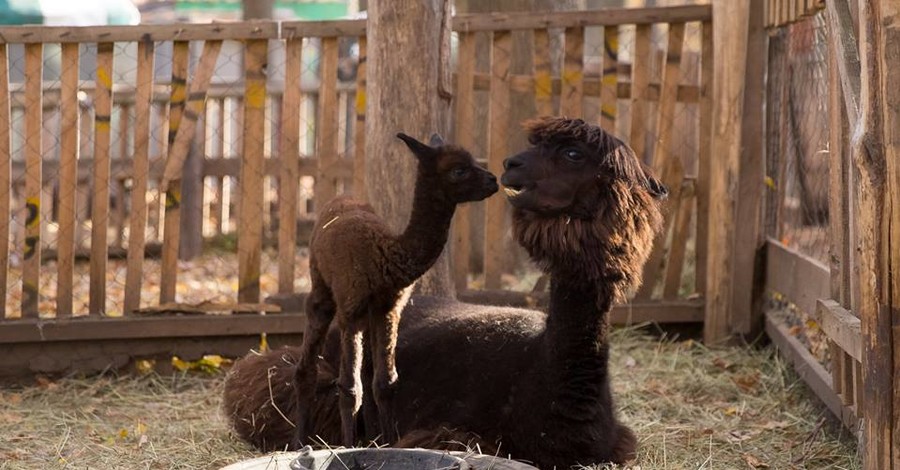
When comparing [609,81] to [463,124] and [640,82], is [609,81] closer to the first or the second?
[640,82]

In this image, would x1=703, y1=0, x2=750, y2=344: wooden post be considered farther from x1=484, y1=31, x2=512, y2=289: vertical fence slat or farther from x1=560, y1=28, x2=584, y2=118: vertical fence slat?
x1=484, y1=31, x2=512, y2=289: vertical fence slat

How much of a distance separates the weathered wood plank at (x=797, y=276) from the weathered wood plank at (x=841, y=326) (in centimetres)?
47

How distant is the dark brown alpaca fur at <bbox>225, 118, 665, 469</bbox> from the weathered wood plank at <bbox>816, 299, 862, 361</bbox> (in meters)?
0.95

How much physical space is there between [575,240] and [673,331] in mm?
3873

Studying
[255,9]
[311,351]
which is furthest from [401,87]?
[255,9]

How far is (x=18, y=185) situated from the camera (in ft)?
41.3

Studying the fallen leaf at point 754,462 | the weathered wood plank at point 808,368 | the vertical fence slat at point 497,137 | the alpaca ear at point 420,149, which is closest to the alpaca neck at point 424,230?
the alpaca ear at point 420,149

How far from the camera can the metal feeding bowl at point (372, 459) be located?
4211 millimetres

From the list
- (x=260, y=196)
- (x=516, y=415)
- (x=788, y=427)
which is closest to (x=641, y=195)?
(x=516, y=415)

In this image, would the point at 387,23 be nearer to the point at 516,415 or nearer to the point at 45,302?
the point at 516,415

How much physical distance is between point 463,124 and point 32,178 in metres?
2.92

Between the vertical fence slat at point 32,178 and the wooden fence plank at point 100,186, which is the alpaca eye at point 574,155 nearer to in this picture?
the wooden fence plank at point 100,186

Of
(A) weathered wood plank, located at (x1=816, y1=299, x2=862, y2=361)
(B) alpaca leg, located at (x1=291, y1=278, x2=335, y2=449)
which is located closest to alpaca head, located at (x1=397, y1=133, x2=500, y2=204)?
(B) alpaca leg, located at (x1=291, y1=278, x2=335, y2=449)

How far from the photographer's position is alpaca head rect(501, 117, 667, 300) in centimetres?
472
